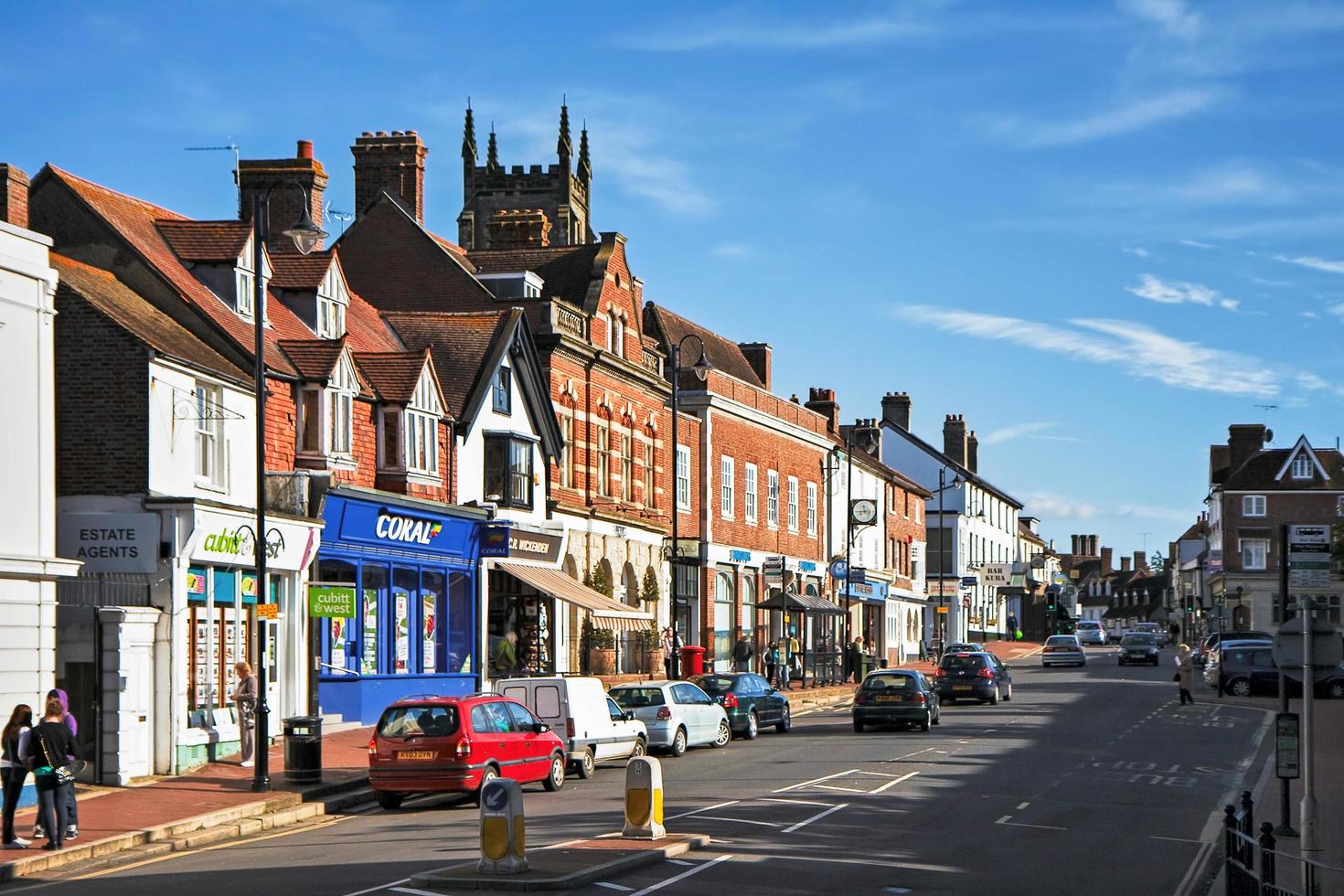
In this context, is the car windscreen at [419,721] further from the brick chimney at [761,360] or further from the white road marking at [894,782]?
the brick chimney at [761,360]

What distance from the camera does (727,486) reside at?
194ft

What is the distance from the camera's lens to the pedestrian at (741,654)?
171 ft

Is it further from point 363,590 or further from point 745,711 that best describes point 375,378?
point 745,711

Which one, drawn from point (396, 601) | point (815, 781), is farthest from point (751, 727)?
point (815, 781)

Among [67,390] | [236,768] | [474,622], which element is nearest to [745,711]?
[474,622]

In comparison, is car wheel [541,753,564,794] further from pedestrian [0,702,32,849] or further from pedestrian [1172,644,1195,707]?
pedestrian [1172,644,1195,707]

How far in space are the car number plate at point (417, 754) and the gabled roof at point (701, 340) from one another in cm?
3435

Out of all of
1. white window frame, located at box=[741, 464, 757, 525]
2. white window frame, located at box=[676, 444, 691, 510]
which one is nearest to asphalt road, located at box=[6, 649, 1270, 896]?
white window frame, located at box=[676, 444, 691, 510]

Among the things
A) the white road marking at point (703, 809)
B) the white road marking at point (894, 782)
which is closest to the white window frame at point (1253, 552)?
the white road marking at point (894, 782)

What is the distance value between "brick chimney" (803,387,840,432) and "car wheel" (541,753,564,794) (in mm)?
50484

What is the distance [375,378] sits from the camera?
36750mm

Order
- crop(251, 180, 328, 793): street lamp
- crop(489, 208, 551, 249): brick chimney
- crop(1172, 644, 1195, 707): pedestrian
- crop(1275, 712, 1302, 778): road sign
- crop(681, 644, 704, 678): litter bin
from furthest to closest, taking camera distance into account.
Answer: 1. crop(489, 208, 551, 249): brick chimney
2. crop(1172, 644, 1195, 707): pedestrian
3. crop(681, 644, 704, 678): litter bin
4. crop(251, 180, 328, 793): street lamp
5. crop(1275, 712, 1302, 778): road sign

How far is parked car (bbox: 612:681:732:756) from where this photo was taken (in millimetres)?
32156

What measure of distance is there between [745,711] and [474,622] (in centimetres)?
704
